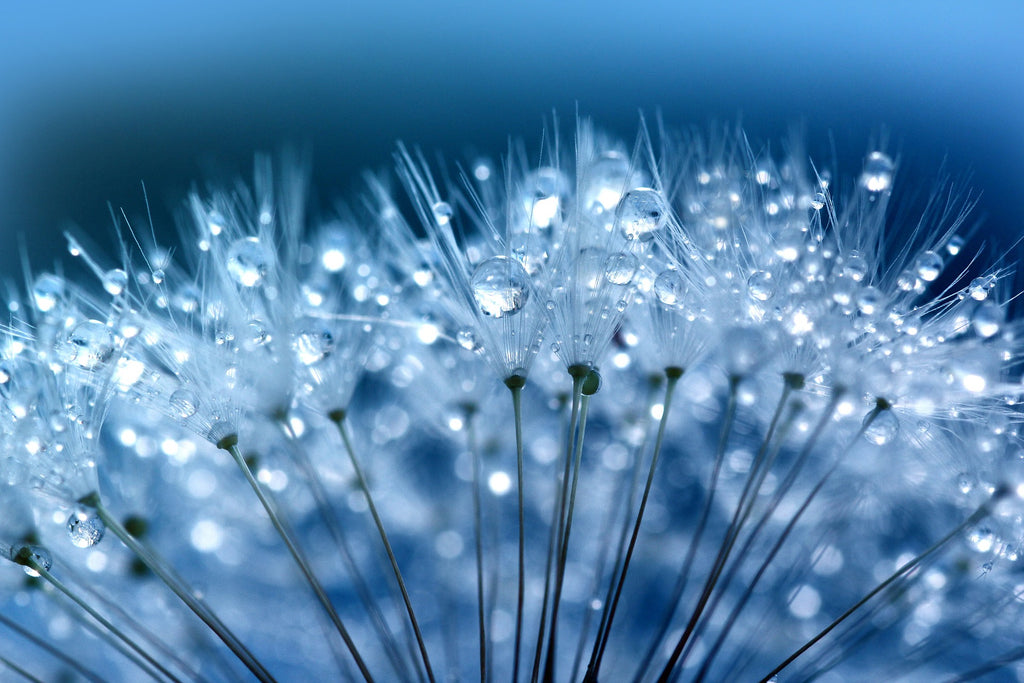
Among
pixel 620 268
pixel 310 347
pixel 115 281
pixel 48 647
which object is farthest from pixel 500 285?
pixel 48 647

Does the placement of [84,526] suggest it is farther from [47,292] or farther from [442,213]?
[442,213]

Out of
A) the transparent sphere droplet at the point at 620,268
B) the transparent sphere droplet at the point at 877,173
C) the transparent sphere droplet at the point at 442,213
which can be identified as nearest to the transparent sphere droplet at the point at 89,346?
the transparent sphere droplet at the point at 442,213

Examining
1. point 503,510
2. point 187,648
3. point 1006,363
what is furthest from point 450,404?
point 1006,363

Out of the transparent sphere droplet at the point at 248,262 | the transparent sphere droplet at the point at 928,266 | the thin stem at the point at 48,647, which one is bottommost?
the thin stem at the point at 48,647

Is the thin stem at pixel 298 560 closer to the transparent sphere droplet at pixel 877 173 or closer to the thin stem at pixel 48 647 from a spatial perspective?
the thin stem at pixel 48 647

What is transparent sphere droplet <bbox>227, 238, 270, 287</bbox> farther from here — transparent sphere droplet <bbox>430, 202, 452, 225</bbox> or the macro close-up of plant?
transparent sphere droplet <bbox>430, 202, 452, 225</bbox>

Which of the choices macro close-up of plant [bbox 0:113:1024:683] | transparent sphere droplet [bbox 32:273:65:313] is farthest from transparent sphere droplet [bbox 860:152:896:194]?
transparent sphere droplet [bbox 32:273:65:313]
